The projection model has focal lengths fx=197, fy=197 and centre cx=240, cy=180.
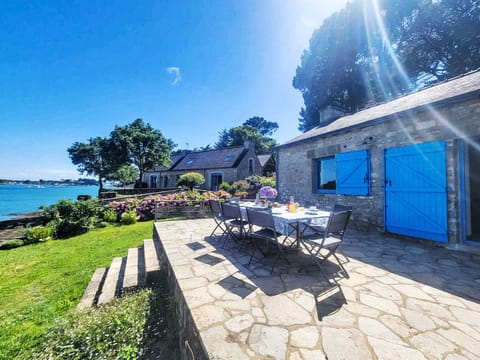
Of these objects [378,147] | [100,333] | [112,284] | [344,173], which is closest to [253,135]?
[344,173]

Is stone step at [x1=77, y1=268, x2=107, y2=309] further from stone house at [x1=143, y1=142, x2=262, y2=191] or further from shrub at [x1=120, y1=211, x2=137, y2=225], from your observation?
stone house at [x1=143, y1=142, x2=262, y2=191]

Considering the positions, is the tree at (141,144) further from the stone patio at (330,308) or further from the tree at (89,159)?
the stone patio at (330,308)

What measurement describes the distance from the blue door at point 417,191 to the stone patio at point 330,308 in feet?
2.65

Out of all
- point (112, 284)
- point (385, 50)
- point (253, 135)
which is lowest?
point (112, 284)

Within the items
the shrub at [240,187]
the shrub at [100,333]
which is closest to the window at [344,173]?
the shrub at [100,333]

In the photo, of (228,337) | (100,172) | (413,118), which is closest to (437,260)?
(413,118)

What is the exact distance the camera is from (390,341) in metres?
1.49

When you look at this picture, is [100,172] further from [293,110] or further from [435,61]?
[435,61]

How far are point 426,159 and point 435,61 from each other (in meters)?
17.3

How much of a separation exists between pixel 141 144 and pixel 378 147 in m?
20.8

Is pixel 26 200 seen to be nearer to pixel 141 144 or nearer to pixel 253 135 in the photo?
pixel 141 144

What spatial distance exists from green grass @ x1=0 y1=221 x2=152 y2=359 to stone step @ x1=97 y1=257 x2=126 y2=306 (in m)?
0.48

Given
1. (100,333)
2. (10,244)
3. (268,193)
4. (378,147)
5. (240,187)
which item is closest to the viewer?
(100,333)

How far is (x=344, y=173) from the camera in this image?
5934mm
